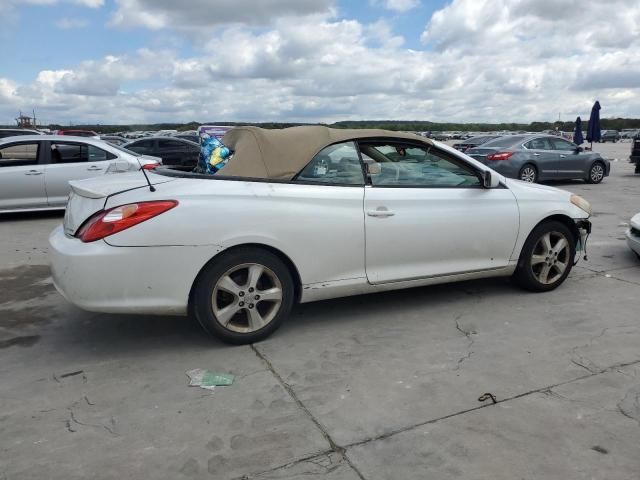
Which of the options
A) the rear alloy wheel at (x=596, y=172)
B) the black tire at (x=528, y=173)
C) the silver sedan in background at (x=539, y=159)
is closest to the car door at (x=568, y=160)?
the silver sedan in background at (x=539, y=159)

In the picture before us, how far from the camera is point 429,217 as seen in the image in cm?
432

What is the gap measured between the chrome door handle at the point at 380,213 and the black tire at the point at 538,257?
4.84ft

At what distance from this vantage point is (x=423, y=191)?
4.38m

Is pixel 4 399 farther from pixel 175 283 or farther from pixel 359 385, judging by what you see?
pixel 359 385

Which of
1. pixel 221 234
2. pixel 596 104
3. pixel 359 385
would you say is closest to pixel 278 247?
pixel 221 234

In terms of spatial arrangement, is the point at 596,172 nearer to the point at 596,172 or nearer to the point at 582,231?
the point at 596,172

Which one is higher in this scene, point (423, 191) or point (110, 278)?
point (423, 191)

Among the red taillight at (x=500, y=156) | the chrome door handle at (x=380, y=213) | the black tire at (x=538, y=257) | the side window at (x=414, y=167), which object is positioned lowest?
the black tire at (x=538, y=257)

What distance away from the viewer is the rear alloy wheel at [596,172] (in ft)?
53.4

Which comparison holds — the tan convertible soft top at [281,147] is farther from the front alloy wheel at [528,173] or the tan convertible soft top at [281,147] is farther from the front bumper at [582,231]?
the front alloy wheel at [528,173]

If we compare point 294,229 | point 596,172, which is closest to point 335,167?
point 294,229

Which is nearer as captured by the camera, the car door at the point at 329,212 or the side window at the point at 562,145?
the car door at the point at 329,212

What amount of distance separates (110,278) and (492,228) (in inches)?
119

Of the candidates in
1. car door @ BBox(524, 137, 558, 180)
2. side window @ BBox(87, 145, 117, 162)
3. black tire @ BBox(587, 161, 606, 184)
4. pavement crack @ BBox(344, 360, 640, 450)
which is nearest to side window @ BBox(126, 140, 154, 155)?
side window @ BBox(87, 145, 117, 162)
